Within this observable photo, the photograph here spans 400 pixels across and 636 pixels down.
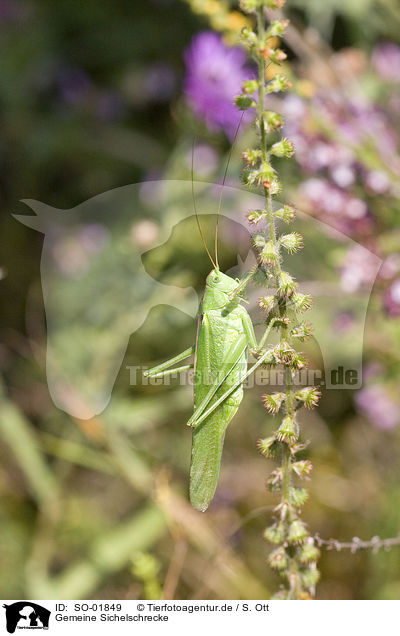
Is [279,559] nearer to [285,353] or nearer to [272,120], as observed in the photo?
[285,353]

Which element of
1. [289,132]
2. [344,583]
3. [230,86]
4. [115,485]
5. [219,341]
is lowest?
[344,583]

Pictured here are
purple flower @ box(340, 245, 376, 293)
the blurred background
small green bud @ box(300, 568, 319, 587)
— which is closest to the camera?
small green bud @ box(300, 568, 319, 587)

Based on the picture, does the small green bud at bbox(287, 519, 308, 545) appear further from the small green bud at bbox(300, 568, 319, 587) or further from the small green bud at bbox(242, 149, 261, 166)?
the small green bud at bbox(242, 149, 261, 166)

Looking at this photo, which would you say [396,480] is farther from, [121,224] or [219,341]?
[121,224]

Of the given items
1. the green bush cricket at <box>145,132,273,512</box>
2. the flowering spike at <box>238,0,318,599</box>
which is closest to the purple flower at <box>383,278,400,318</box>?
the green bush cricket at <box>145,132,273,512</box>
